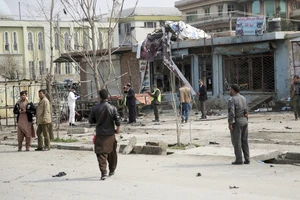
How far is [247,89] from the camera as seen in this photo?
29969 mm

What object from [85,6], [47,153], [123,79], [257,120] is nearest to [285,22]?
[123,79]

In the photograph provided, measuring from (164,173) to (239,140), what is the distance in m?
1.74

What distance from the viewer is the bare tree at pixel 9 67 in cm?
6003

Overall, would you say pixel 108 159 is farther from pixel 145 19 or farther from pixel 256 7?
pixel 145 19

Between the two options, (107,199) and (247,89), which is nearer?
(107,199)

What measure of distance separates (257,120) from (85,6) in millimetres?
8759

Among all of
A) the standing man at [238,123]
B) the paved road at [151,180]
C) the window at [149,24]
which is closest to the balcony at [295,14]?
the window at [149,24]

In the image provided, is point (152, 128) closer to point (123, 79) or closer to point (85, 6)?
point (85, 6)

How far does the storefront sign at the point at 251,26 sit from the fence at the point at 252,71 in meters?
1.47

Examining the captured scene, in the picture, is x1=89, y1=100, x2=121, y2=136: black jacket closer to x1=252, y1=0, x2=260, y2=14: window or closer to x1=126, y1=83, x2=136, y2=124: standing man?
x1=126, y1=83, x2=136, y2=124: standing man

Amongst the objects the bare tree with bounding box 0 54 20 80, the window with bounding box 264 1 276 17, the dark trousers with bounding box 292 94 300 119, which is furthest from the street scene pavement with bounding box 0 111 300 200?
the window with bounding box 264 1 276 17

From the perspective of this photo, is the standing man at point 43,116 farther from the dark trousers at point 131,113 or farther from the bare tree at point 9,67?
the bare tree at point 9,67

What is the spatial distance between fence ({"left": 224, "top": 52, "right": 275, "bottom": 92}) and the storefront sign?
1467 millimetres

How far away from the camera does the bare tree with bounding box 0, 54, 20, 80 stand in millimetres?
60031
